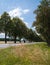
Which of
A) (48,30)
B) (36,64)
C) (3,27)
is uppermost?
(3,27)

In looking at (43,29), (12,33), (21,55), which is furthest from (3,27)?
(21,55)

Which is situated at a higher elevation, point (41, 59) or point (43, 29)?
point (43, 29)

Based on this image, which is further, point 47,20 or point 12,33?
point 12,33

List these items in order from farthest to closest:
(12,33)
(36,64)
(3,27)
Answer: (12,33) < (3,27) < (36,64)

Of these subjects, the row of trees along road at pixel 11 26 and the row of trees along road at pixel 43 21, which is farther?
the row of trees along road at pixel 11 26

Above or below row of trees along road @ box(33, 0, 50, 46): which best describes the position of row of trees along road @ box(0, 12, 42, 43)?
above

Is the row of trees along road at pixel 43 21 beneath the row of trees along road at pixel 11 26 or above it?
beneath

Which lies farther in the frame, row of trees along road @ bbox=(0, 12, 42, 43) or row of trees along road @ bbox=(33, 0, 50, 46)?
row of trees along road @ bbox=(0, 12, 42, 43)

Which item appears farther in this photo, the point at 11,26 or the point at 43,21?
the point at 11,26

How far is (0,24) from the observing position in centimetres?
7975

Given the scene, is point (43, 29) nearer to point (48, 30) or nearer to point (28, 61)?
point (48, 30)

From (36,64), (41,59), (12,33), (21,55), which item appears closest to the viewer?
(36,64)

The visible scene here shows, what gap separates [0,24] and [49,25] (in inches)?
1601

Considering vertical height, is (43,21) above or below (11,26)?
below
